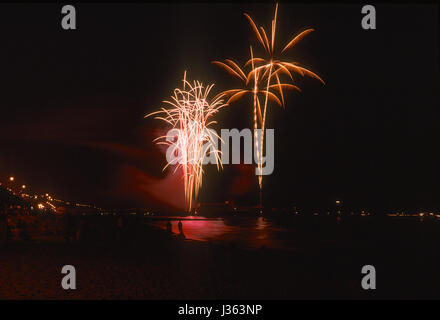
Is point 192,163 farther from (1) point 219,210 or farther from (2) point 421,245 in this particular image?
(2) point 421,245

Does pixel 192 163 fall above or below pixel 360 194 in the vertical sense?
above

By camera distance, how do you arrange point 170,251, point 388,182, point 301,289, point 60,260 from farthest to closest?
1. point 388,182
2. point 170,251
3. point 60,260
4. point 301,289

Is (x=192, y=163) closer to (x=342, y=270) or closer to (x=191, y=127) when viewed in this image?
(x=191, y=127)

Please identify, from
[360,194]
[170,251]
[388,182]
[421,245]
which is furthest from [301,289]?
[388,182]

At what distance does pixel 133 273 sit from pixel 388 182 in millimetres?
74480

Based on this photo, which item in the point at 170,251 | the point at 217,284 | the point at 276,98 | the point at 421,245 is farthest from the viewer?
the point at 276,98

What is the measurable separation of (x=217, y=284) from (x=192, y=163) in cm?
2432

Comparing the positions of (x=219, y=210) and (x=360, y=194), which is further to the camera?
(x=360, y=194)

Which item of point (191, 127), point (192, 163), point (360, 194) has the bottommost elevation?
point (360, 194)

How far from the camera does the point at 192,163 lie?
3509 centimetres

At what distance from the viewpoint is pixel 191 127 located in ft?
114
